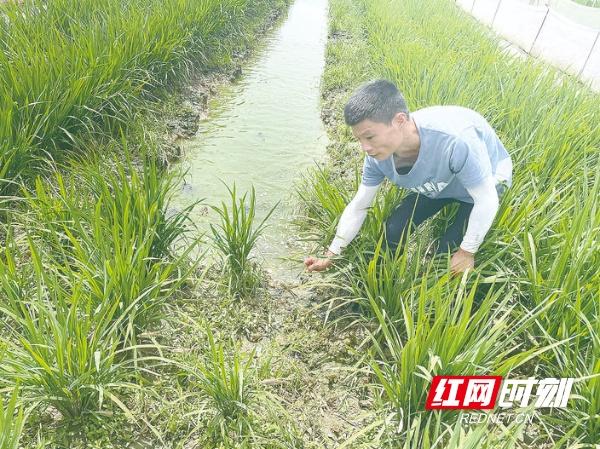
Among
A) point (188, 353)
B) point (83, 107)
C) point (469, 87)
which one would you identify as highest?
point (469, 87)

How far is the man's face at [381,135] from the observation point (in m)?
1.62

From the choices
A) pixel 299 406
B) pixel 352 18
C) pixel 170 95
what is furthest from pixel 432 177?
pixel 352 18

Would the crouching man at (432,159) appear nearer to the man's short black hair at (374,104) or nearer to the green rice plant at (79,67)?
the man's short black hair at (374,104)

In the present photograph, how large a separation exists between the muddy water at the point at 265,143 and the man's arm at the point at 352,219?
1.56 feet

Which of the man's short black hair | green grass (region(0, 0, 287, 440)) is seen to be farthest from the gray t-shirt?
green grass (region(0, 0, 287, 440))

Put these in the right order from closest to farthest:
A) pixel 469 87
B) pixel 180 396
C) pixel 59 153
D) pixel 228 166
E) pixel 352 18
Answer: pixel 180 396
pixel 59 153
pixel 469 87
pixel 228 166
pixel 352 18

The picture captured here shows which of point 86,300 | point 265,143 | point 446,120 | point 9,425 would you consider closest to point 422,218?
point 446,120

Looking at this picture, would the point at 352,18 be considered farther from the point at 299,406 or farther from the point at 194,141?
the point at 299,406

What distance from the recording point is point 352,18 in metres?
9.97

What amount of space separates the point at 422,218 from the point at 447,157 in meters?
0.54

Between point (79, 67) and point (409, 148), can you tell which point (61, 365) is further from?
point (79, 67)

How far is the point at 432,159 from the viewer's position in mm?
1806

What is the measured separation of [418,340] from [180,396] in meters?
0.93

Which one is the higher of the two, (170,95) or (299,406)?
(170,95)
